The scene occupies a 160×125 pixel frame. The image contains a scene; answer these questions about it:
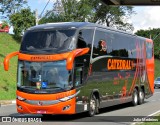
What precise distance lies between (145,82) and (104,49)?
7.55 meters

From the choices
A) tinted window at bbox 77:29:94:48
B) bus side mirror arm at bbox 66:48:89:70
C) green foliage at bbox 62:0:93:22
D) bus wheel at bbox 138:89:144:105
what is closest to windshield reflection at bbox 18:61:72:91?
bus side mirror arm at bbox 66:48:89:70

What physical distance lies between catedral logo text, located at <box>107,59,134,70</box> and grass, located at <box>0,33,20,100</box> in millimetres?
9017

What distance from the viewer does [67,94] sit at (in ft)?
49.8

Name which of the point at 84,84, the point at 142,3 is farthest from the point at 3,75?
the point at 142,3

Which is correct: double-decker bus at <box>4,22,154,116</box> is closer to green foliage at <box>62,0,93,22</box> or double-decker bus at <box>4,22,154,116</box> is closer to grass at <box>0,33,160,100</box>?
grass at <box>0,33,160,100</box>

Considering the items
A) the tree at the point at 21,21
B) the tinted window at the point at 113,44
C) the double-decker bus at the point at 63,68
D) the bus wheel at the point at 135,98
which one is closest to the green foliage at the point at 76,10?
the tree at the point at 21,21

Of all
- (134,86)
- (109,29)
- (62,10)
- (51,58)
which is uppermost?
(62,10)

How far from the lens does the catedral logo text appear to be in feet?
62.5

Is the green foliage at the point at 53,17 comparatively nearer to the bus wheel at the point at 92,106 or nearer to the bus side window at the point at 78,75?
the bus wheel at the point at 92,106

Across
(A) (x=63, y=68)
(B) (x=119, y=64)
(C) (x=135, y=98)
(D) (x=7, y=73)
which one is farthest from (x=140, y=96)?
(D) (x=7, y=73)

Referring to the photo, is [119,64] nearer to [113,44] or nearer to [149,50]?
[113,44]

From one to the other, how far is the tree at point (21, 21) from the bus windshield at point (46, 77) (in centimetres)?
3092

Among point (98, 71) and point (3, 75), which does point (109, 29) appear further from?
point (3, 75)

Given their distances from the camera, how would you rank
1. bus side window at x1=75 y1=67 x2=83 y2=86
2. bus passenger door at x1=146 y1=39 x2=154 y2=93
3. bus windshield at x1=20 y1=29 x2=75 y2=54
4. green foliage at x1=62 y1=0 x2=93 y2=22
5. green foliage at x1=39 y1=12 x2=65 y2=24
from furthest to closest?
green foliage at x1=62 y1=0 x2=93 y2=22, green foliage at x1=39 y1=12 x2=65 y2=24, bus passenger door at x1=146 y1=39 x2=154 y2=93, bus side window at x1=75 y1=67 x2=83 y2=86, bus windshield at x1=20 y1=29 x2=75 y2=54
